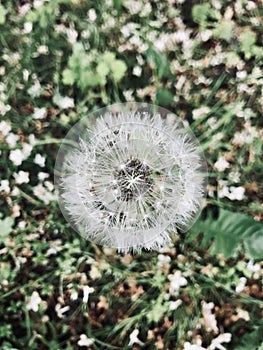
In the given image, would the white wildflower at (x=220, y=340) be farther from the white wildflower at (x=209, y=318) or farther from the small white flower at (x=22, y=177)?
the small white flower at (x=22, y=177)

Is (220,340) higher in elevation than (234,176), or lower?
lower

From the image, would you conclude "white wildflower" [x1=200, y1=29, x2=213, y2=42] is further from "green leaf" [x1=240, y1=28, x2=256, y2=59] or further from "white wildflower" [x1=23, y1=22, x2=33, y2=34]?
"white wildflower" [x1=23, y1=22, x2=33, y2=34]

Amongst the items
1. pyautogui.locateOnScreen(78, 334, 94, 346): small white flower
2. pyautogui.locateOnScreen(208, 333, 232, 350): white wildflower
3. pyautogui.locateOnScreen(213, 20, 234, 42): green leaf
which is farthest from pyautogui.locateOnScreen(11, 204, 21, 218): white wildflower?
pyautogui.locateOnScreen(213, 20, 234, 42): green leaf

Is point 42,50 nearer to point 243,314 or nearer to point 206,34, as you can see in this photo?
point 206,34

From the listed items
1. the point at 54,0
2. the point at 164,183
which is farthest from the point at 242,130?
the point at 54,0

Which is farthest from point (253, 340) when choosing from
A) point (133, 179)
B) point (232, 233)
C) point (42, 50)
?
point (42, 50)

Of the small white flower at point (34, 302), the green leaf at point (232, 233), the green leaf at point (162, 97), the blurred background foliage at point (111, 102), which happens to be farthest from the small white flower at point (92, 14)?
the small white flower at point (34, 302)
